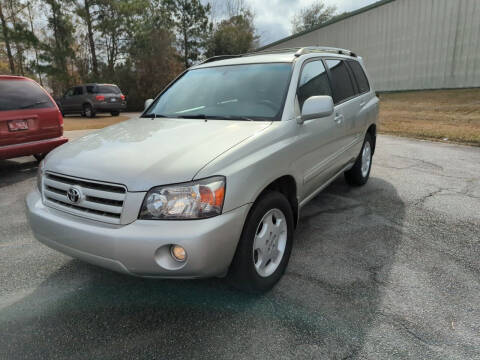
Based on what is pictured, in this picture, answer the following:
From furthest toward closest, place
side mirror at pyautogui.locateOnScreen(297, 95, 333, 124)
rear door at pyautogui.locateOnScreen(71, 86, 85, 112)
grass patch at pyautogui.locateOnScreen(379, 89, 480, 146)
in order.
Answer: rear door at pyautogui.locateOnScreen(71, 86, 85, 112) → grass patch at pyautogui.locateOnScreen(379, 89, 480, 146) → side mirror at pyautogui.locateOnScreen(297, 95, 333, 124)

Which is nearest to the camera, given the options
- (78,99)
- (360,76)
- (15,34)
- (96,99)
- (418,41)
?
(360,76)

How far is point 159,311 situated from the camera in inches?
94.0

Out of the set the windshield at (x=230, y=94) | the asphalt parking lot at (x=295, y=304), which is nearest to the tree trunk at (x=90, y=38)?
the asphalt parking lot at (x=295, y=304)

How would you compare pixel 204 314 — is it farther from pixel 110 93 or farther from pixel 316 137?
pixel 110 93

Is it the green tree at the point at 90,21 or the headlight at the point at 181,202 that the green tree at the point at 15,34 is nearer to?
the green tree at the point at 90,21

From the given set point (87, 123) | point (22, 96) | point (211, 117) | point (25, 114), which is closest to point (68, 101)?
point (87, 123)

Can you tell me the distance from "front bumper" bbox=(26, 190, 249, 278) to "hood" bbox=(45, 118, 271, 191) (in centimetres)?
27

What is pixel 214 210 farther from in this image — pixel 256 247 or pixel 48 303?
pixel 48 303

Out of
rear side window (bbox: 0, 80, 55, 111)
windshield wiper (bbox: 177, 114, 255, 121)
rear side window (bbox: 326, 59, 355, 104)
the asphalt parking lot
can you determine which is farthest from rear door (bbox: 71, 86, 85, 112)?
windshield wiper (bbox: 177, 114, 255, 121)

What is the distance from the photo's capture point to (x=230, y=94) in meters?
3.23

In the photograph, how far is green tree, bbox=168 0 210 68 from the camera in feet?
116

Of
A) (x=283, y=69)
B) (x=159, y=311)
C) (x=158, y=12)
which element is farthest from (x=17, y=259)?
(x=158, y=12)

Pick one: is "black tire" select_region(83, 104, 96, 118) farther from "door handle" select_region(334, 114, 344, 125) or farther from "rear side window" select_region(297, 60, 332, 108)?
"door handle" select_region(334, 114, 344, 125)

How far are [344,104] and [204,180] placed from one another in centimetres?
254
